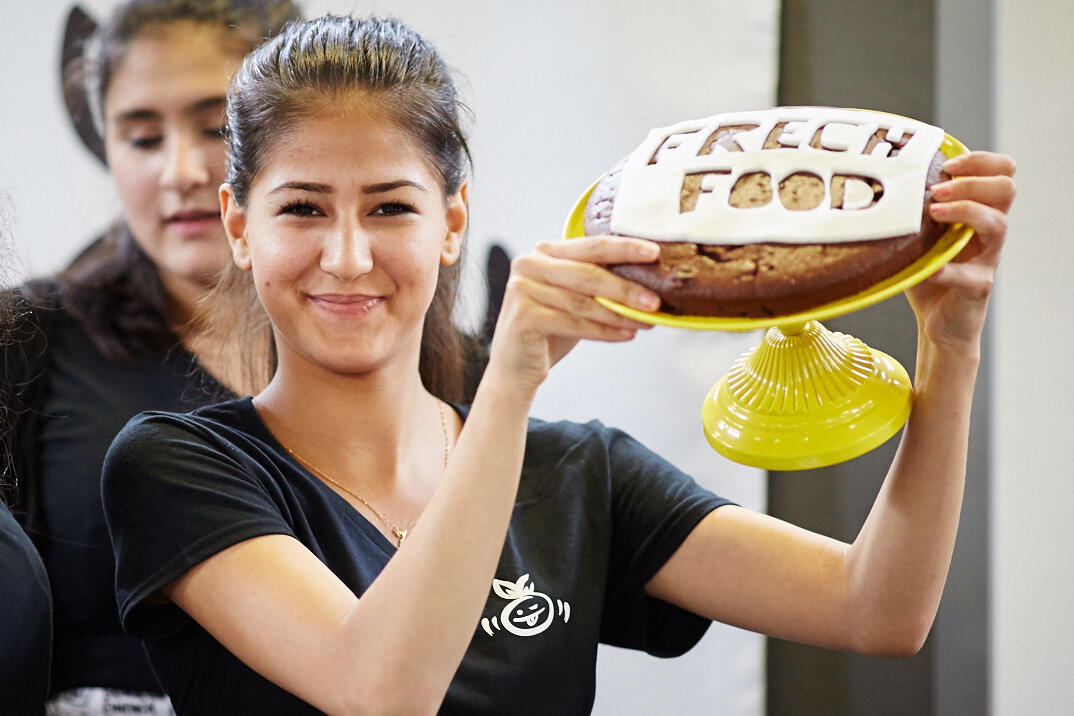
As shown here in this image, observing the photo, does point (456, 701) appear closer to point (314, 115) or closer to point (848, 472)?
point (314, 115)

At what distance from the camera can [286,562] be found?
86 cm

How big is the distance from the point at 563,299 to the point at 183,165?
38.3 inches

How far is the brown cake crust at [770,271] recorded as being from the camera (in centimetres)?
68

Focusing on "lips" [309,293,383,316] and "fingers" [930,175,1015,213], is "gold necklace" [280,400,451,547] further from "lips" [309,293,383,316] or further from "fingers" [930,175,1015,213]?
"fingers" [930,175,1015,213]

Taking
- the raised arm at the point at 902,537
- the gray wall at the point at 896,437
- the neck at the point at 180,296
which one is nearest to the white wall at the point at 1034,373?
the gray wall at the point at 896,437

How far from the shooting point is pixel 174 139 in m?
1.52

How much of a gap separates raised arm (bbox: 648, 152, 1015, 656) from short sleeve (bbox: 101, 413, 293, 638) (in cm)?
46

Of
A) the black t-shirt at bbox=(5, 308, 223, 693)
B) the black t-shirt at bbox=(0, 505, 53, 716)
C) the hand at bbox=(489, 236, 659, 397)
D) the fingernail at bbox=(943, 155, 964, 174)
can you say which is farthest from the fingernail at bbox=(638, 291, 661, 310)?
the black t-shirt at bbox=(5, 308, 223, 693)

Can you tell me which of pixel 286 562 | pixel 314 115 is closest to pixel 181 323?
pixel 314 115

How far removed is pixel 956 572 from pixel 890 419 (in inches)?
34.6

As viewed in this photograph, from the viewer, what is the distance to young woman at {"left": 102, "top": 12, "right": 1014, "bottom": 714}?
0.78 metres

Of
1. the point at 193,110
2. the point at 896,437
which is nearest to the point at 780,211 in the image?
the point at 896,437

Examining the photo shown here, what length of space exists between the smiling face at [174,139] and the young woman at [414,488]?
0.42 metres

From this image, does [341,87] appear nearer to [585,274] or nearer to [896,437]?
[585,274]
